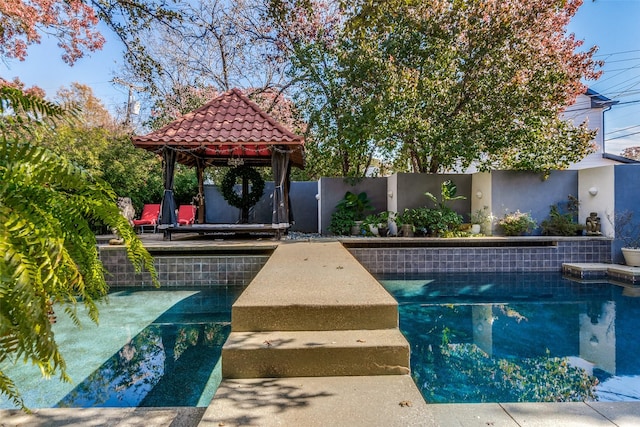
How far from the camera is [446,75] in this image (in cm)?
1002

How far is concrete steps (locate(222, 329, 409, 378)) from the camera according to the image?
2.38 m

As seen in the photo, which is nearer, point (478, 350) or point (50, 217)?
point (50, 217)

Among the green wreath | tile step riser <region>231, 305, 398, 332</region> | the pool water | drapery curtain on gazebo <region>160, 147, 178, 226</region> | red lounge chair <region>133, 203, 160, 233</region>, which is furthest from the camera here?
red lounge chair <region>133, 203, 160, 233</region>

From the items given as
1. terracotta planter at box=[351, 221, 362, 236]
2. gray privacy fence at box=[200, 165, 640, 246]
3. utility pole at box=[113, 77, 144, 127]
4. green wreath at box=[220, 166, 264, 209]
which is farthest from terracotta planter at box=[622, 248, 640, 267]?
utility pole at box=[113, 77, 144, 127]

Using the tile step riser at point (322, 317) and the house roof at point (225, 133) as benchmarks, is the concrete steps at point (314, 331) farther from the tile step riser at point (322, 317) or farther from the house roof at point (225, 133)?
the house roof at point (225, 133)

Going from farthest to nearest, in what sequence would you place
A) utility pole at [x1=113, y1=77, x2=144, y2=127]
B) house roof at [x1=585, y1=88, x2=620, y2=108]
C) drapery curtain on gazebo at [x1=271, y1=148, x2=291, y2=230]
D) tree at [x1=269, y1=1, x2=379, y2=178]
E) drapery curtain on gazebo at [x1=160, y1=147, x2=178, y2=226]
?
house roof at [x1=585, y1=88, x2=620, y2=108]
utility pole at [x1=113, y1=77, x2=144, y2=127]
tree at [x1=269, y1=1, x2=379, y2=178]
drapery curtain on gazebo at [x1=271, y1=148, x2=291, y2=230]
drapery curtain on gazebo at [x1=160, y1=147, x2=178, y2=226]

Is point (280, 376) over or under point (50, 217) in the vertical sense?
under

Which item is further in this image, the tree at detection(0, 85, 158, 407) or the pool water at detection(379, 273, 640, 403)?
the pool water at detection(379, 273, 640, 403)

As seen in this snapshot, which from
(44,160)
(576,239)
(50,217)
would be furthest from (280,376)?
(576,239)

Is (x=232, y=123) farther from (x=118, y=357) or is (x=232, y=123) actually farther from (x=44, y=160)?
(x=44, y=160)

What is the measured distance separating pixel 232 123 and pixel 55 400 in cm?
720

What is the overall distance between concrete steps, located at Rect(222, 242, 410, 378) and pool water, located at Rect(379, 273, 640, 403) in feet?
3.39

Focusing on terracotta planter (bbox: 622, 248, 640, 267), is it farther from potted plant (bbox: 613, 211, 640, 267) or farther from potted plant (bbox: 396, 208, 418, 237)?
potted plant (bbox: 396, 208, 418, 237)

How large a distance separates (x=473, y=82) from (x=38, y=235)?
10.9 m
